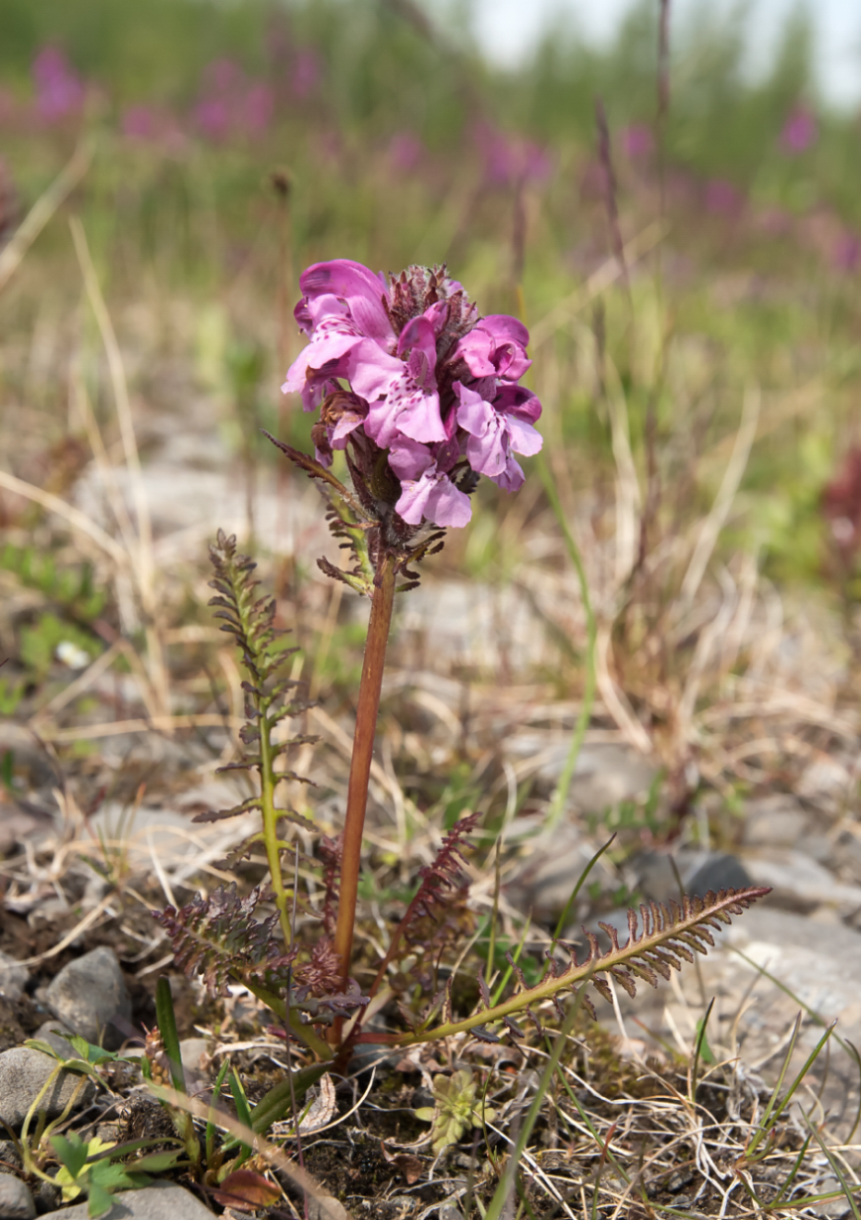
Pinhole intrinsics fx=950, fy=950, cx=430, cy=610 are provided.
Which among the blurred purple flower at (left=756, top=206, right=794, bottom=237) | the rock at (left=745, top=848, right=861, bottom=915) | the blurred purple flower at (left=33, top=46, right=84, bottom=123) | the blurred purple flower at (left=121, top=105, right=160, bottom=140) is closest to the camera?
the rock at (left=745, top=848, right=861, bottom=915)

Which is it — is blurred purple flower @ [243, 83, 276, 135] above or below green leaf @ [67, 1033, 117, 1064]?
above

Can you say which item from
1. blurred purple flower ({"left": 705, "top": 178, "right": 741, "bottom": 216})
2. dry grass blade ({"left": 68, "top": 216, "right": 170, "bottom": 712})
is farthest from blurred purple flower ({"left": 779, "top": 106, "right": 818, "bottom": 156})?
dry grass blade ({"left": 68, "top": 216, "right": 170, "bottom": 712})

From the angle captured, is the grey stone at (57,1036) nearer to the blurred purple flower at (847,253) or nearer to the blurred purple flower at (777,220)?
the blurred purple flower at (847,253)

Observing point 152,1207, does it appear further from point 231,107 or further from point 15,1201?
point 231,107

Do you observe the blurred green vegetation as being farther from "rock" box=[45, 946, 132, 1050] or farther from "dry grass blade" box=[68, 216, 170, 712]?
"rock" box=[45, 946, 132, 1050]

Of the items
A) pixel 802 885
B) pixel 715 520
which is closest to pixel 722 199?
pixel 715 520

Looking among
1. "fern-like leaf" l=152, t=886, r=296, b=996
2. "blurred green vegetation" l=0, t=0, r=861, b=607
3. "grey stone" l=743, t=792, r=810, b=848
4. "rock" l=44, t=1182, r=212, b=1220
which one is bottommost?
"rock" l=44, t=1182, r=212, b=1220

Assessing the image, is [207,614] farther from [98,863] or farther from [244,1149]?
[244,1149]
